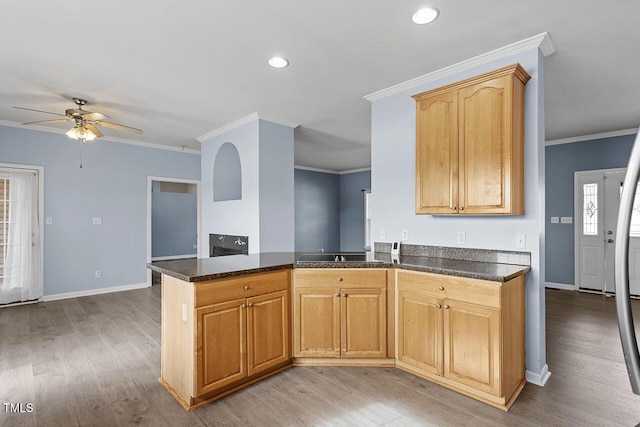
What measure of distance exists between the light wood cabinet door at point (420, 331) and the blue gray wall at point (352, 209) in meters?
6.74

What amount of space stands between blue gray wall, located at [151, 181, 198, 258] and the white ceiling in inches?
204

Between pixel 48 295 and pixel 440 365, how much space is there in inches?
225

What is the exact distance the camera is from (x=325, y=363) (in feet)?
9.41

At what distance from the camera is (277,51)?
2.79 m

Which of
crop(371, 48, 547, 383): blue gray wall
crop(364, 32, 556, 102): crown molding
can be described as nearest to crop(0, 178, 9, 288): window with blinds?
crop(371, 48, 547, 383): blue gray wall

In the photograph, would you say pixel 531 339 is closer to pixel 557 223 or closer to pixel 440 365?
pixel 440 365

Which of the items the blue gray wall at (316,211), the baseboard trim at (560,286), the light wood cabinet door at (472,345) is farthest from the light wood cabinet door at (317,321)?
the blue gray wall at (316,211)

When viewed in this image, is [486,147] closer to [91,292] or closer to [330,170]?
[91,292]

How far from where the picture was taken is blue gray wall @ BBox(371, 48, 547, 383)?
262 centimetres

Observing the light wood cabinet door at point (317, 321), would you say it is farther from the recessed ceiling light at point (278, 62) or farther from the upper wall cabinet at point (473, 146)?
the recessed ceiling light at point (278, 62)

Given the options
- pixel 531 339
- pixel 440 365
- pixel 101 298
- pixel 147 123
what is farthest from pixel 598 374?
pixel 101 298

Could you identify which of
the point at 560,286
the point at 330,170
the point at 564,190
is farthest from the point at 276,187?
the point at 330,170

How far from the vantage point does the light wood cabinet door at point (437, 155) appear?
2.84 meters

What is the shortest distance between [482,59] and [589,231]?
441 cm
